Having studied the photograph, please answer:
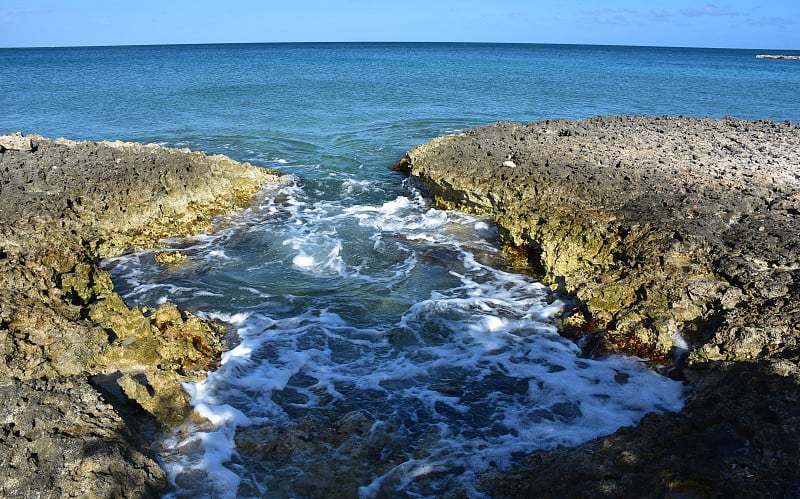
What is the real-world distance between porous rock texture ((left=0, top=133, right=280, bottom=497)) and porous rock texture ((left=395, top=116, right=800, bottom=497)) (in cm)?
404

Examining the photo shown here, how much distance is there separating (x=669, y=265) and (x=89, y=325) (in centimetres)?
899

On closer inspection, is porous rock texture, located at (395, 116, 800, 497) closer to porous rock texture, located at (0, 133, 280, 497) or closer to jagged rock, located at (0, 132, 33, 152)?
porous rock texture, located at (0, 133, 280, 497)

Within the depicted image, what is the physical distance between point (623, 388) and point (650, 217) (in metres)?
4.36

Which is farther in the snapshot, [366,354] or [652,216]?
[652,216]

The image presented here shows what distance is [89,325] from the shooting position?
25.8 feet

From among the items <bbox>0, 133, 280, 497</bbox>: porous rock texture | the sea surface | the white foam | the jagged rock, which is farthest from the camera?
the jagged rock

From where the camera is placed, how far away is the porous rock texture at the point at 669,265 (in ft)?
15.8

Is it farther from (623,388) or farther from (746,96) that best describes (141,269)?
(746,96)

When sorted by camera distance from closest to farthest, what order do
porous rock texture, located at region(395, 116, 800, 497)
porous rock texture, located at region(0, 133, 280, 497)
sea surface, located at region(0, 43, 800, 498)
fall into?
1. porous rock texture, located at region(395, 116, 800, 497)
2. porous rock texture, located at region(0, 133, 280, 497)
3. sea surface, located at region(0, 43, 800, 498)

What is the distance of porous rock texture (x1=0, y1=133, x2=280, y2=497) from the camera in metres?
5.39

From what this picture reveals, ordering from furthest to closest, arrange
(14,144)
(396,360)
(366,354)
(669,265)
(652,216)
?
(14,144) → (652,216) → (669,265) → (366,354) → (396,360)

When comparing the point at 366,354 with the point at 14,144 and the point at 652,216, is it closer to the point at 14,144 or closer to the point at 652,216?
the point at 652,216

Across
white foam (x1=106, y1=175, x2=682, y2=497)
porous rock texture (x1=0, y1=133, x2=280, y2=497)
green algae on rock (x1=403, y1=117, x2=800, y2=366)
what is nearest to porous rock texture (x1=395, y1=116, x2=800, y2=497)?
green algae on rock (x1=403, y1=117, x2=800, y2=366)

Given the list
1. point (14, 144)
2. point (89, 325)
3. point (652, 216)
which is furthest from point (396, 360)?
point (14, 144)
